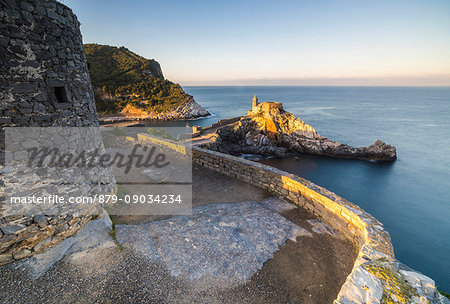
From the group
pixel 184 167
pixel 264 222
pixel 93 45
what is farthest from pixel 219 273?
pixel 93 45

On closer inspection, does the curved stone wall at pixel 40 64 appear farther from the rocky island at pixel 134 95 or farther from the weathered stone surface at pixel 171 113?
the weathered stone surface at pixel 171 113

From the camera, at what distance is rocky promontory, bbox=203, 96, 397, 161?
2862 cm

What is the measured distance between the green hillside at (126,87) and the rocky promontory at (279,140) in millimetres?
34018

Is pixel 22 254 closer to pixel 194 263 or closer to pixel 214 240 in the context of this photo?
pixel 194 263

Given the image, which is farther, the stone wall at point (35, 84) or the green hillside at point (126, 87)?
the green hillside at point (126, 87)

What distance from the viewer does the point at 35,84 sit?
3.89 m

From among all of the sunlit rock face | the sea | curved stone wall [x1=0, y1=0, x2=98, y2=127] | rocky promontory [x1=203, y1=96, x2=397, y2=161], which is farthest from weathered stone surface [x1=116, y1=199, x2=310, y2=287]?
the sunlit rock face

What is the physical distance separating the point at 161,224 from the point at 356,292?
4.49 meters

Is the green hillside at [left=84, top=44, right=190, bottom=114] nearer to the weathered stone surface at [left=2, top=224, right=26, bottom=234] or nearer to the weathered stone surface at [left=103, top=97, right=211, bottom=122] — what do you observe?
the weathered stone surface at [left=103, top=97, right=211, bottom=122]

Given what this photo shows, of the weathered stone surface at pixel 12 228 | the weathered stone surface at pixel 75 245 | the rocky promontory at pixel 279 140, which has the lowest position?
the rocky promontory at pixel 279 140

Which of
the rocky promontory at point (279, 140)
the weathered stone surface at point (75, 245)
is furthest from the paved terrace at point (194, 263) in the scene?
the rocky promontory at point (279, 140)

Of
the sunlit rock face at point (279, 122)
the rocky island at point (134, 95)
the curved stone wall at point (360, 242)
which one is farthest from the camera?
the rocky island at point (134, 95)

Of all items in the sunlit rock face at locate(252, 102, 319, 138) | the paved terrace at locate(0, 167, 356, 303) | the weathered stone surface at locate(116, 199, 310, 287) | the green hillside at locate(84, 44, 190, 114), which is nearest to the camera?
the paved terrace at locate(0, 167, 356, 303)

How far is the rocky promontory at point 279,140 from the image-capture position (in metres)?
28.6
